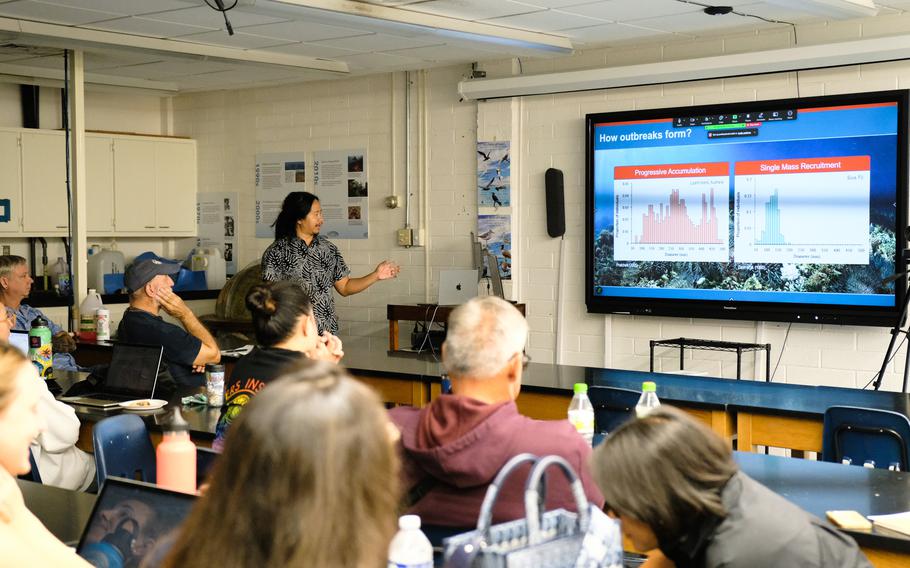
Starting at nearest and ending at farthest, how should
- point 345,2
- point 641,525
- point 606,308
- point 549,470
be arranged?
point 641,525
point 549,470
point 345,2
point 606,308

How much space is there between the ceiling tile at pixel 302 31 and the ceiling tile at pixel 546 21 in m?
0.86

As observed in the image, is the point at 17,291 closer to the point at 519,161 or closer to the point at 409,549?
the point at 519,161

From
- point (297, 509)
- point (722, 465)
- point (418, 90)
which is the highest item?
point (418, 90)

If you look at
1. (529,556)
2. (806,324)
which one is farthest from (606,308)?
(529,556)

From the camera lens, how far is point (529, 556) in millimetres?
1460

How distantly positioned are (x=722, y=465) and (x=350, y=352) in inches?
177

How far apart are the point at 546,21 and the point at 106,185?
14.1ft

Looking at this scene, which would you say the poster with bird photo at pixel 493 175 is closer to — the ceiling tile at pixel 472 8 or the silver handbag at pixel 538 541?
the ceiling tile at pixel 472 8

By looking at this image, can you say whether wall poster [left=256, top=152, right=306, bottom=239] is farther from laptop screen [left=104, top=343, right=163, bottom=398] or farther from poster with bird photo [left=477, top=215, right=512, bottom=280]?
laptop screen [left=104, top=343, right=163, bottom=398]

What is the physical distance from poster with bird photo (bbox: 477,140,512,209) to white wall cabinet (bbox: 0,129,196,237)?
3.09 metres

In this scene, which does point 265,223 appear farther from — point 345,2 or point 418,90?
point 345,2

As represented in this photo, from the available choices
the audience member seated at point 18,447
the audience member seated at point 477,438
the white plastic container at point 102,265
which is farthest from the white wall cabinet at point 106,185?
the audience member seated at point 18,447

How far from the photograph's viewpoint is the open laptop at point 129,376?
452 centimetres

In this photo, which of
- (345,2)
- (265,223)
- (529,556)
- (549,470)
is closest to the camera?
(529,556)
